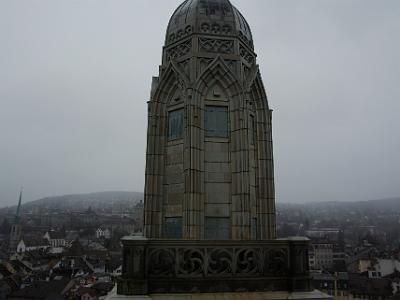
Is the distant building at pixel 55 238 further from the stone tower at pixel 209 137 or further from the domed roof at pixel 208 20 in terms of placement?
the domed roof at pixel 208 20

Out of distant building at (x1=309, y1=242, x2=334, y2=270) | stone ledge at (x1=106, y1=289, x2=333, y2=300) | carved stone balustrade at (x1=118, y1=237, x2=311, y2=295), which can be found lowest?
distant building at (x1=309, y1=242, x2=334, y2=270)

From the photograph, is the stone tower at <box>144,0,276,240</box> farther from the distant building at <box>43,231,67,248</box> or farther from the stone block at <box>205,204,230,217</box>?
the distant building at <box>43,231,67,248</box>

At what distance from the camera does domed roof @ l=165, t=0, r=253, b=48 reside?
10.2 metres

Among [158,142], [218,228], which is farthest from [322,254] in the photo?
[158,142]

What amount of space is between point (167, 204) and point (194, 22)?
16.2 feet

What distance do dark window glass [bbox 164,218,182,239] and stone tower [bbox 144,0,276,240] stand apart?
25mm

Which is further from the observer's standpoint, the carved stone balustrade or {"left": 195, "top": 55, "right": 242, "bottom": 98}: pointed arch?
{"left": 195, "top": 55, "right": 242, "bottom": 98}: pointed arch

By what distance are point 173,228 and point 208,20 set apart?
5.66m

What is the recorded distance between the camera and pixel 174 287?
715 centimetres

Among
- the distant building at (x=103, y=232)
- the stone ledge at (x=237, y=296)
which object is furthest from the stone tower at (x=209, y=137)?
the distant building at (x=103, y=232)

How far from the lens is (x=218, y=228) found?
29.9 ft

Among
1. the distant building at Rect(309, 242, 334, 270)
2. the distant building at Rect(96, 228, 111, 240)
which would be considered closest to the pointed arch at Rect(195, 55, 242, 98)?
the distant building at Rect(309, 242, 334, 270)

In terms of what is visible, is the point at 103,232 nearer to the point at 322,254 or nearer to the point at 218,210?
the point at 322,254

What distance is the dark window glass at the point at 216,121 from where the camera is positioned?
9.49 meters
